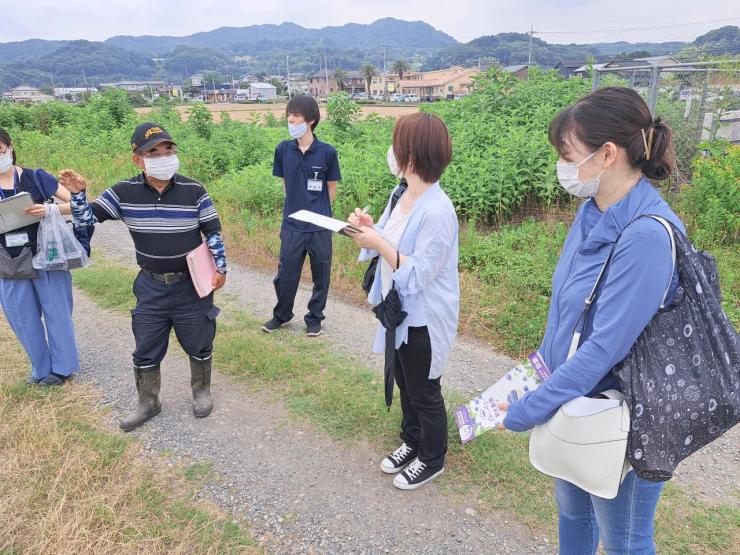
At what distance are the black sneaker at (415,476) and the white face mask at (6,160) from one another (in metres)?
3.21

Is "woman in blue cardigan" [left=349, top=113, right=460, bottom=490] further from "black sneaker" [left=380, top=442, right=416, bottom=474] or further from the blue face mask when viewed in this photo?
the blue face mask

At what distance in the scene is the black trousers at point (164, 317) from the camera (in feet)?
10.7

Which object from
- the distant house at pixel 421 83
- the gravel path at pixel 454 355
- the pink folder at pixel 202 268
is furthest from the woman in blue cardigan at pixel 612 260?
the distant house at pixel 421 83

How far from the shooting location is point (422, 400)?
8.85 ft

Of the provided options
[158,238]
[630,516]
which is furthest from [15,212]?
[630,516]

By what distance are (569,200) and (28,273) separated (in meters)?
6.23

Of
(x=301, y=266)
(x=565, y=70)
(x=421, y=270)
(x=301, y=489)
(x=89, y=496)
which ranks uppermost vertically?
(x=565, y=70)

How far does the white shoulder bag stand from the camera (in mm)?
1488

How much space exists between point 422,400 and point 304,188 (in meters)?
2.51

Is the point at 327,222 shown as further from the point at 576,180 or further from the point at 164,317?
the point at 164,317

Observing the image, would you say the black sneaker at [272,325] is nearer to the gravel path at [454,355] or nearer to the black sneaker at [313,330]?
the gravel path at [454,355]

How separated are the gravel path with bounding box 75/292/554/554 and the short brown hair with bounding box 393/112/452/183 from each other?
1731mm

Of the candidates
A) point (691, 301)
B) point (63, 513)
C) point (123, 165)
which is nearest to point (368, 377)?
point (63, 513)

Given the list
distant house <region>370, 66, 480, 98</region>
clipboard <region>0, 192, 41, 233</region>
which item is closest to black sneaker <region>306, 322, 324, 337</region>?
clipboard <region>0, 192, 41, 233</region>
